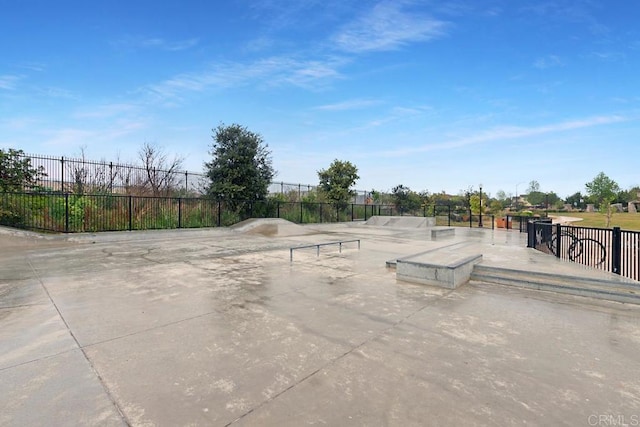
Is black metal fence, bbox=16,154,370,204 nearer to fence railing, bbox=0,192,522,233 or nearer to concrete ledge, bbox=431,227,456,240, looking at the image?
fence railing, bbox=0,192,522,233

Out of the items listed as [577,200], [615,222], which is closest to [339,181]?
[615,222]

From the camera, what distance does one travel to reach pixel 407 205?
35.1m

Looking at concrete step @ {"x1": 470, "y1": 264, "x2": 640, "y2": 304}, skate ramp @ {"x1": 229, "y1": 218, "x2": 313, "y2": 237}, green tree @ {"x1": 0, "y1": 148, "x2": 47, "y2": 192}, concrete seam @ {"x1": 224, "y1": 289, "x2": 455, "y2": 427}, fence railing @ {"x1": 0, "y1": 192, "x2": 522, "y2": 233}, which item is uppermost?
green tree @ {"x1": 0, "y1": 148, "x2": 47, "y2": 192}

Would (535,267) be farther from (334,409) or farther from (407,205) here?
(407,205)

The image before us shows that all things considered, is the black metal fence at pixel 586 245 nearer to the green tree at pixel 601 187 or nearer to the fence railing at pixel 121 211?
the fence railing at pixel 121 211

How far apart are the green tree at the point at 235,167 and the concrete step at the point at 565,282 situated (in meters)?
14.9

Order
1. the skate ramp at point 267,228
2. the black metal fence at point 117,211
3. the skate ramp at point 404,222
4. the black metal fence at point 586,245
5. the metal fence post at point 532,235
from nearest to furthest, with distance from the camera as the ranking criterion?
the black metal fence at point 586,245 < the metal fence post at point 532,235 < the black metal fence at point 117,211 < the skate ramp at point 267,228 < the skate ramp at point 404,222

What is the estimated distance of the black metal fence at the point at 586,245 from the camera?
24.7 feet

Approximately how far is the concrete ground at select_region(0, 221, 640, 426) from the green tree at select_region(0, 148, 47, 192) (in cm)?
1018

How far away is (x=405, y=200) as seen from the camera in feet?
115

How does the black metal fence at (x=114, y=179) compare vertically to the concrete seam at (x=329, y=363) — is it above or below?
above

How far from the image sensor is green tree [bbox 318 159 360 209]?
2761cm

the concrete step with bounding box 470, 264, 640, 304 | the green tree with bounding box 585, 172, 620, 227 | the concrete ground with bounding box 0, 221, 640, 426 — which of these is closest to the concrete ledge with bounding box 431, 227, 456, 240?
the concrete step with bounding box 470, 264, 640, 304

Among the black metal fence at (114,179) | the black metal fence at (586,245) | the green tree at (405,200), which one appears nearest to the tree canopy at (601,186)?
the green tree at (405,200)
